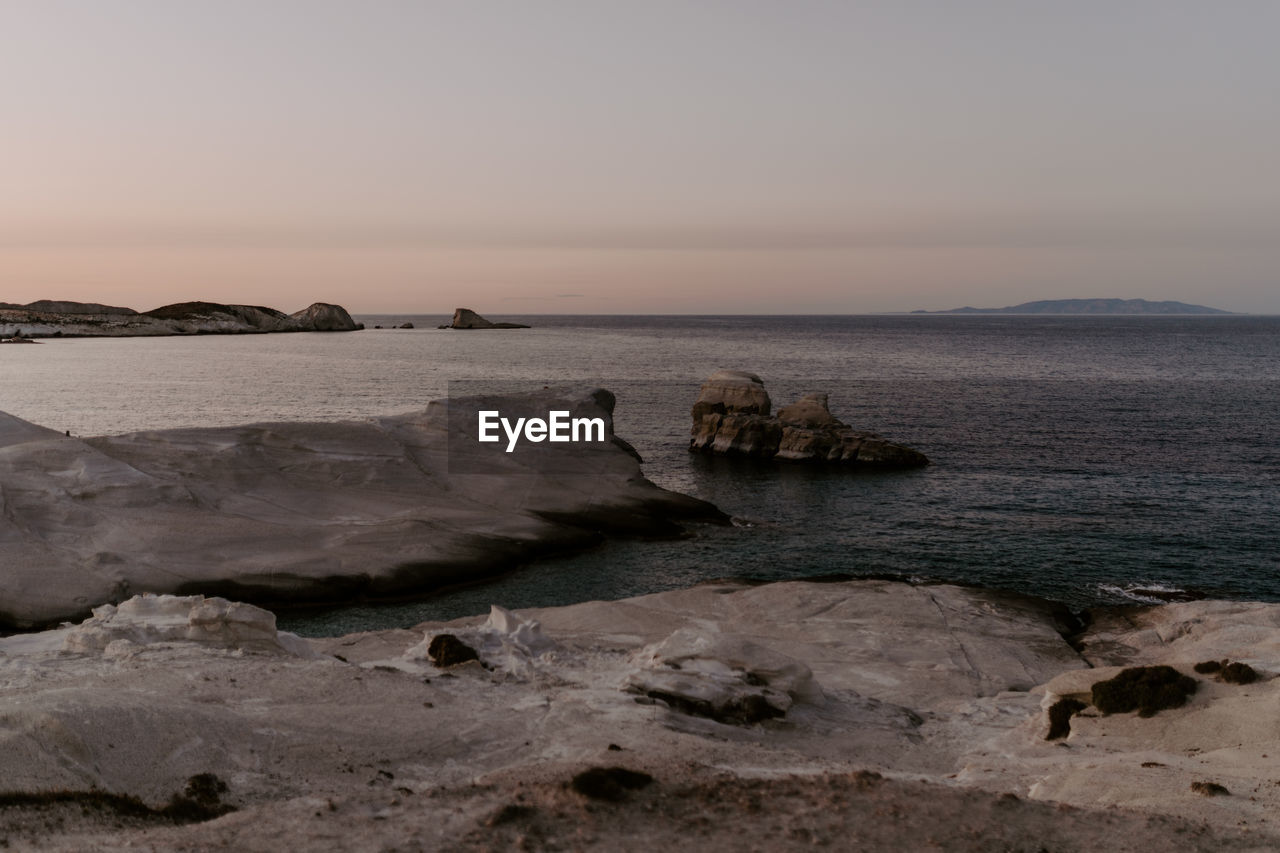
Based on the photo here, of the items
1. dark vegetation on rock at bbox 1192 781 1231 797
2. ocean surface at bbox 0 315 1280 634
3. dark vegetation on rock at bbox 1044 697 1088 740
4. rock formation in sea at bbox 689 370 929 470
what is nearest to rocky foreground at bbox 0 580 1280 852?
dark vegetation on rock at bbox 1192 781 1231 797

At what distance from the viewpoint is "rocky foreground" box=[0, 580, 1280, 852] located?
1414 centimetres

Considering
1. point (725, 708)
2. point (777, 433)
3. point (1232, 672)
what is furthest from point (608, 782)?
point (777, 433)

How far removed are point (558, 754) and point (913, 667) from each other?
14.9 metres

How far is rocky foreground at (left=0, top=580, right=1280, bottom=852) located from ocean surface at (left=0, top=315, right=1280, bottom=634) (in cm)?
1133

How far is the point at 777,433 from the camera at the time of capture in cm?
7588

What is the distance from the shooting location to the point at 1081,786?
17234 mm

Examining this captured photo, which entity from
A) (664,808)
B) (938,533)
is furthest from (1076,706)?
(938,533)

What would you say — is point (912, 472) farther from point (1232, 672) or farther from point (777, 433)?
point (1232, 672)

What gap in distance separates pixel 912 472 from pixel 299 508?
43.4 meters

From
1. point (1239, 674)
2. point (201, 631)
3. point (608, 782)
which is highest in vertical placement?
point (608, 782)

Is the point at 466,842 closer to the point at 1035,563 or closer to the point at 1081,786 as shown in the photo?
the point at 1081,786

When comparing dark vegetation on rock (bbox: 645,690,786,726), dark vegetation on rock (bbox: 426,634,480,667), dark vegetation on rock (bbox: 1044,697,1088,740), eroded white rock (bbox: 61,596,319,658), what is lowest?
dark vegetation on rock (bbox: 1044,697,1088,740)

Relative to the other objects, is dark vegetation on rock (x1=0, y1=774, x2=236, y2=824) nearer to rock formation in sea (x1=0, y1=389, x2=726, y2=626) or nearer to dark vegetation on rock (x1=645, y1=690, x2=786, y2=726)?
dark vegetation on rock (x1=645, y1=690, x2=786, y2=726)

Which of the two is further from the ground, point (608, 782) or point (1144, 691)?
point (608, 782)
